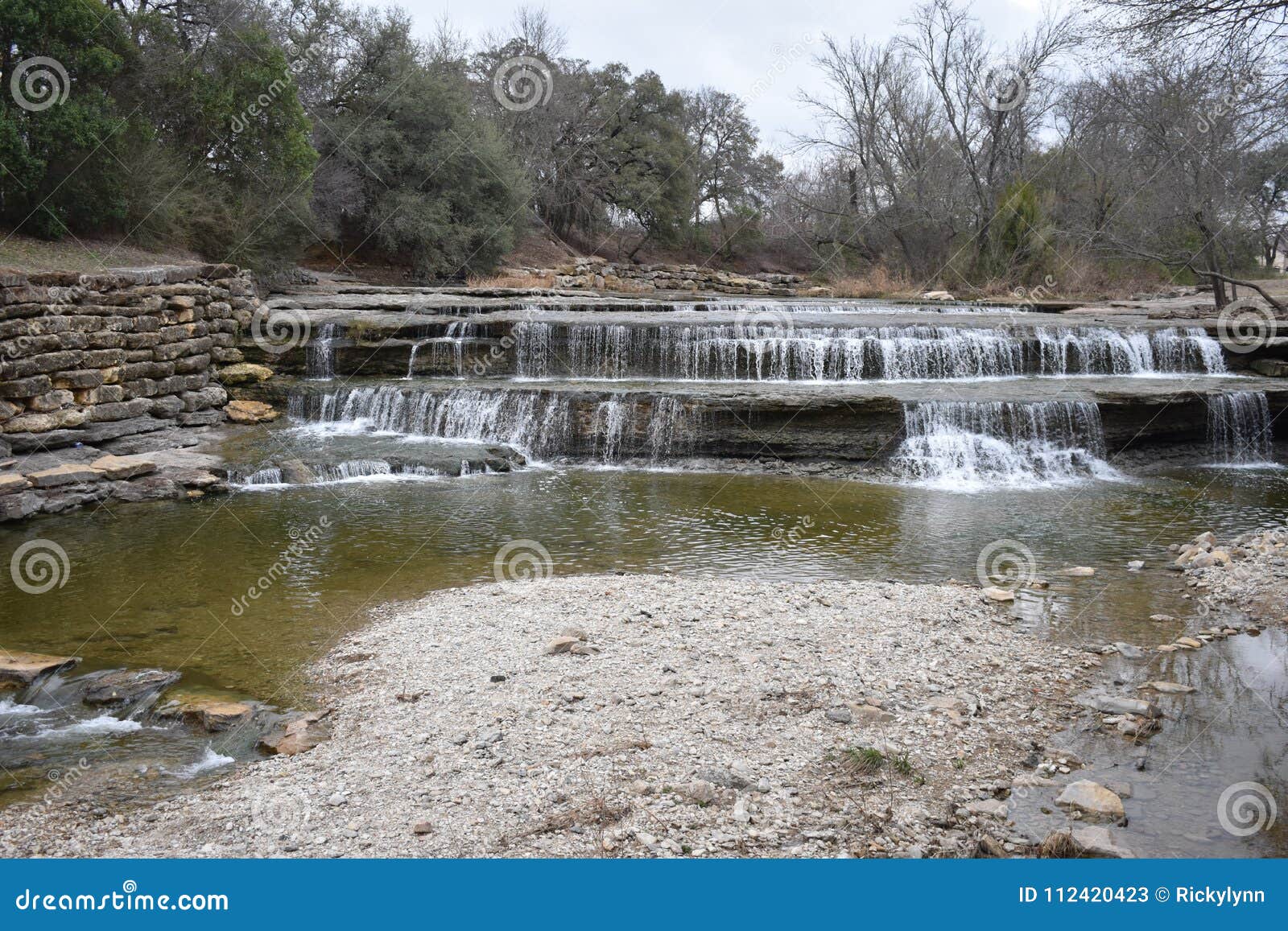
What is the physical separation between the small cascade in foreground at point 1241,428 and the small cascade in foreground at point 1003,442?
5.62 ft

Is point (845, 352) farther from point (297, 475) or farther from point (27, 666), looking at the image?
point (27, 666)

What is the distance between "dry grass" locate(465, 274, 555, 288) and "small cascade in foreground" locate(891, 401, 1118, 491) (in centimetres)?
1534

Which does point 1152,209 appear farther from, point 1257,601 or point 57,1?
point 57,1

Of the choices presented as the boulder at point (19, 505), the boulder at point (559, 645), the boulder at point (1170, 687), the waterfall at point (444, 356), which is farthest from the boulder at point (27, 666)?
the waterfall at point (444, 356)

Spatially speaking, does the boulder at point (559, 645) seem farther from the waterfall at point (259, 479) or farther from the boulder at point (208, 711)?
the waterfall at point (259, 479)

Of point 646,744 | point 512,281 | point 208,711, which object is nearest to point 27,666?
point 208,711

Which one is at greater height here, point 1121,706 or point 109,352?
point 109,352

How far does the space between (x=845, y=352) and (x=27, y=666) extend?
36.9 ft

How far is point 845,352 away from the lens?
13.9m

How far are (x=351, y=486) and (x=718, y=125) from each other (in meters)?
33.2

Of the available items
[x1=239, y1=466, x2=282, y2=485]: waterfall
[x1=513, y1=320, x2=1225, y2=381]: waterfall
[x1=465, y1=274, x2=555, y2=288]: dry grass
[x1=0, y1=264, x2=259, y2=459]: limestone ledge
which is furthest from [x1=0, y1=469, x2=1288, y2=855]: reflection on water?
[x1=465, y1=274, x2=555, y2=288]: dry grass

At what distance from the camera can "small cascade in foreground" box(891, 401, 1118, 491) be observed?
36.7 feet

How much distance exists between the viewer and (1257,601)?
628 centimetres

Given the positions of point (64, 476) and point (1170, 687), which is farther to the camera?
point (64, 476)
